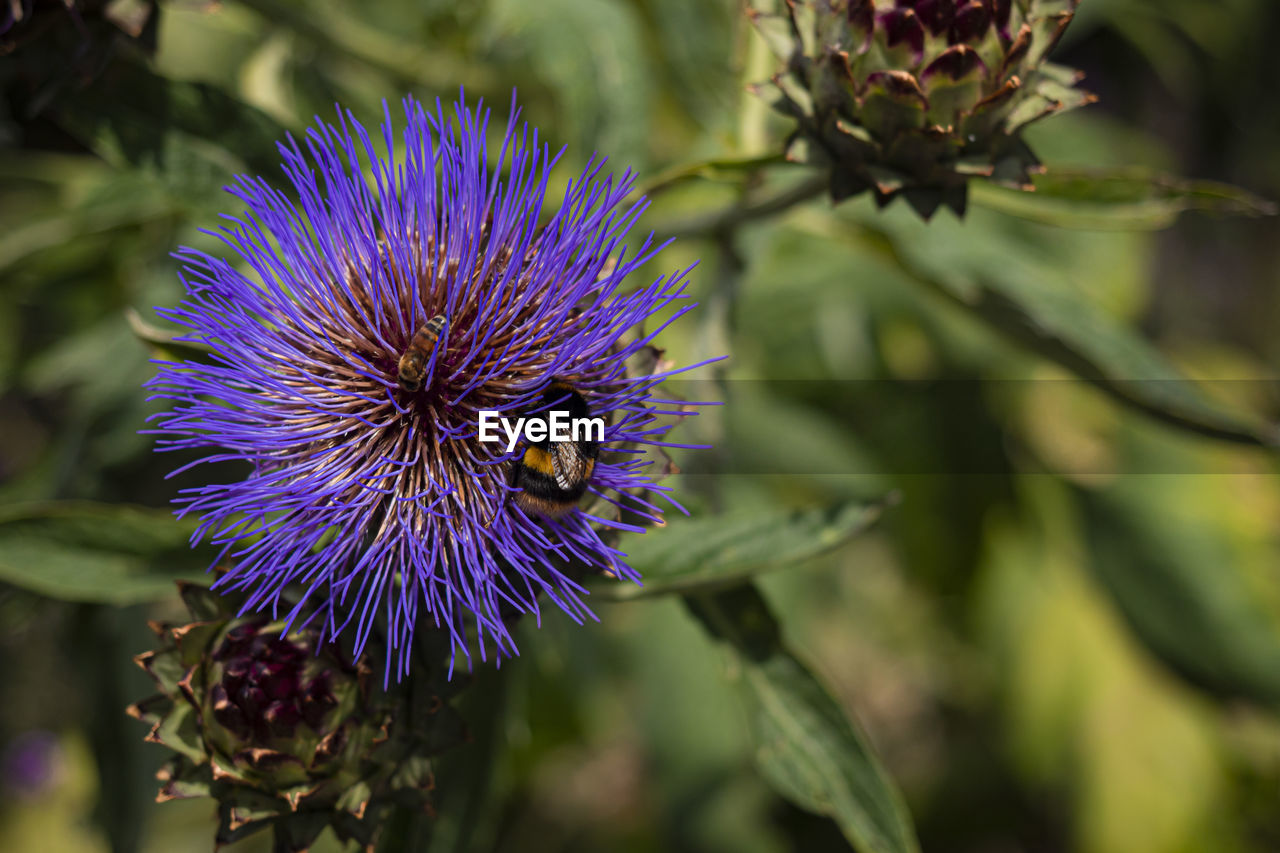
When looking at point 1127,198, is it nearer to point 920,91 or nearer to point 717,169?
point 920,91

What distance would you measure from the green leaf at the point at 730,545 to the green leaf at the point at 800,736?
9cm

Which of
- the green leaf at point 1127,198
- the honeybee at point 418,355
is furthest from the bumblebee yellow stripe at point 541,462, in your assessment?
the green leaf at point 1127,198

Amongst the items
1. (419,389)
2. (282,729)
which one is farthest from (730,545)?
(282,729)

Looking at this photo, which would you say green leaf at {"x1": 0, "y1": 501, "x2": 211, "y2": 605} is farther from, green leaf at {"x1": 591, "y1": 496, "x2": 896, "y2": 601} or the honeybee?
green leaf at {"x1": 591, "y1": 496, "x2": 896, "y2": 601}

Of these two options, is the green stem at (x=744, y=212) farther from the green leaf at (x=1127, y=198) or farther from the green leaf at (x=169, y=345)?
the green leaf at (x=169, y=345)

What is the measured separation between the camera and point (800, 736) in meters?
0.96

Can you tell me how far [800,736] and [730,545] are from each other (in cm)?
22

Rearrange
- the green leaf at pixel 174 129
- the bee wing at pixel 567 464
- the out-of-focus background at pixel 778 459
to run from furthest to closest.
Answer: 1. the out-of-focus background at pixel 778 459
2. the green leaf at pixel 174 129
3. the bee wing at pixel 567 464

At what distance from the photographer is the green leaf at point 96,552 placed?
928mm

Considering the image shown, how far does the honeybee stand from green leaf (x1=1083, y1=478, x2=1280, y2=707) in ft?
5.12

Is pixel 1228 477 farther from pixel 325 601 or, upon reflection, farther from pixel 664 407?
pixel 325 601

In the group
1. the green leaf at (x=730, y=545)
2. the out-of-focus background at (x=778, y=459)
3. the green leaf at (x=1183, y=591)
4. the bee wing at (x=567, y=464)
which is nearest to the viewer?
the bee wing at (x=567, y=464)

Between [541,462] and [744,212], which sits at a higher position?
[744,212]
